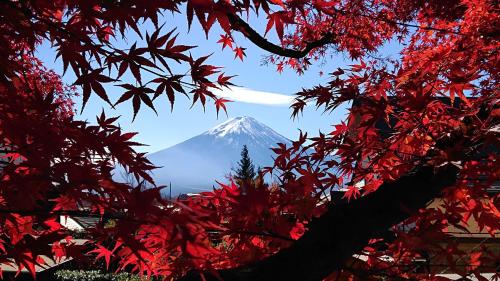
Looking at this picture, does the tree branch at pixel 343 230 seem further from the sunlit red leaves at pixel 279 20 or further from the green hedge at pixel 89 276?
the green hedge at pixel 89 276

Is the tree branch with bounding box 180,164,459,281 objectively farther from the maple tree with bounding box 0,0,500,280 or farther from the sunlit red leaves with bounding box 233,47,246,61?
the sunlit red leaves with bounding box 233,47,246,61

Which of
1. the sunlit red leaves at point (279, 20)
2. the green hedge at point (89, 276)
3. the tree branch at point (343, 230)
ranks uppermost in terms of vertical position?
the sunlit red leaves at point (279, 20)

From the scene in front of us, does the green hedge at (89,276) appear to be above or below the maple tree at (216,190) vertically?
below

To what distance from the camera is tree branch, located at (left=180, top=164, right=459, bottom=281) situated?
2.56 meters

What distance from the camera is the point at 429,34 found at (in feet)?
23.5

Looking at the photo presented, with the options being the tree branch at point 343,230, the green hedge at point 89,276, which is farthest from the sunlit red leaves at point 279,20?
the green hedge at point 89,276

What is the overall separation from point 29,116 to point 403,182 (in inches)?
95.0

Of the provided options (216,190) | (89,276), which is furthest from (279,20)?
(89,276)

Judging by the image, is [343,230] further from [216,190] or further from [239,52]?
[239,52]

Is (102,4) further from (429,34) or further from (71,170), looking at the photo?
(429,34)

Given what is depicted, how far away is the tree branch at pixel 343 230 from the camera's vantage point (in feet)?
8.41

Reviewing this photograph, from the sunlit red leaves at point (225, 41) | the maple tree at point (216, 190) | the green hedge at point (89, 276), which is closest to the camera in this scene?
the maple tree at point (216, 190)

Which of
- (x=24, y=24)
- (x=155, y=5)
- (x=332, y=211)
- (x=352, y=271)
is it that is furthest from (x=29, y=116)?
(x=352, y=271)

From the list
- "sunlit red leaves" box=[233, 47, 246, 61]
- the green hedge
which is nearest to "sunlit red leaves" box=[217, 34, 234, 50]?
"sunlit red leaves" box=[233, 47, 246, 61]
